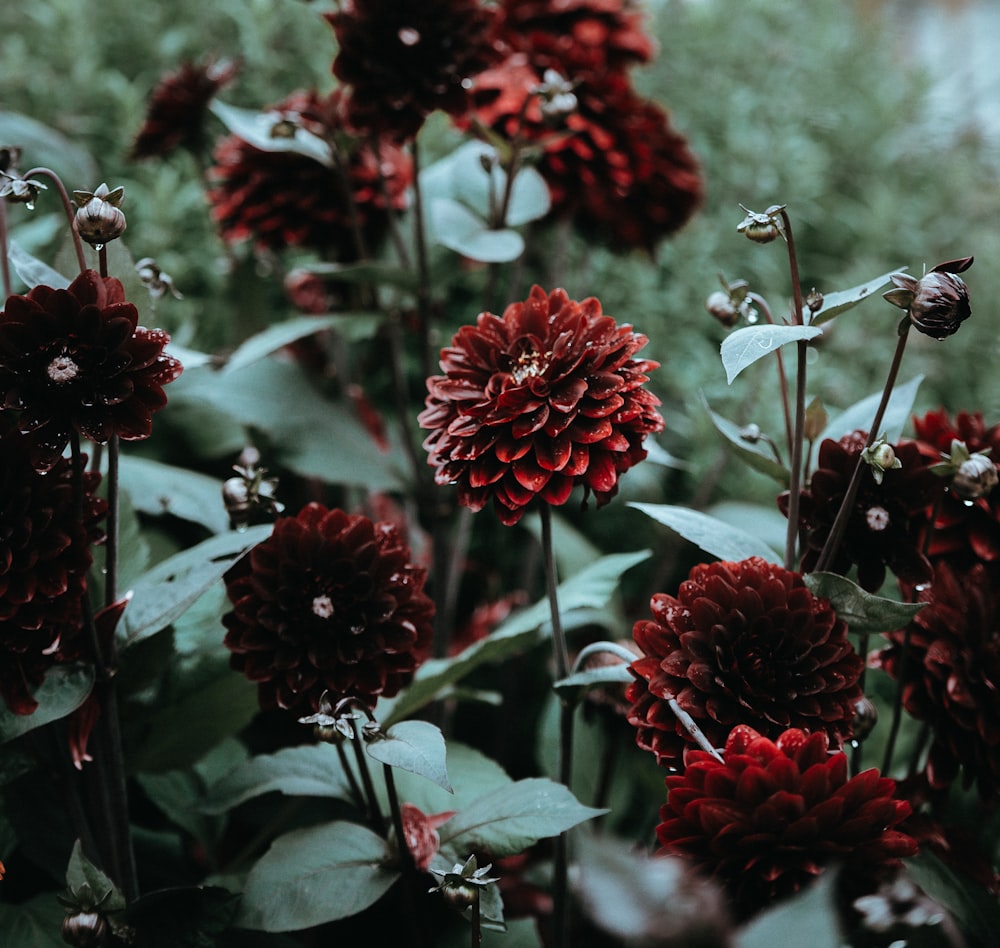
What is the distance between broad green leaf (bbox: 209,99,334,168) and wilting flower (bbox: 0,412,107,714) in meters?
0.30

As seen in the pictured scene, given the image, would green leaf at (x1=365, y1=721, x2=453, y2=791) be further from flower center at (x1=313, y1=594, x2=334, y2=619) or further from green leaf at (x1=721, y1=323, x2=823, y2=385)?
green leaf at (x1=721, y1=323, x2=823, y2=385)

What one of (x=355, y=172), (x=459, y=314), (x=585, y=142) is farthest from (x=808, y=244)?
(x=355, y=172)

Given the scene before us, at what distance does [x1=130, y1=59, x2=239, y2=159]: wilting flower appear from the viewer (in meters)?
0.75

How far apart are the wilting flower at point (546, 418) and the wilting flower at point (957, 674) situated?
0.17 meters

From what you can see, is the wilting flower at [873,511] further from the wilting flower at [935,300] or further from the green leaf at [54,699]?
the green leaf at [54,699]

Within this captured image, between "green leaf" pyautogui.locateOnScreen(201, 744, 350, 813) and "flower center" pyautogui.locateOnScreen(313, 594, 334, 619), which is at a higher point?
"flower center" pyautogui.locateOnScreen(313, 594, 334, 619)

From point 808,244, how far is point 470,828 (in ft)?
3.41

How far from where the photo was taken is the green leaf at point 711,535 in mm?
436

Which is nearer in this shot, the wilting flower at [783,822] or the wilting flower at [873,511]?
the wilting flower at [783,822]

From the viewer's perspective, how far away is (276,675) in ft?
1.41

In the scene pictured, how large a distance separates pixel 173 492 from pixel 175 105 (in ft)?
1.12

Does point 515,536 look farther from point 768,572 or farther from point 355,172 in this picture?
point 768,572

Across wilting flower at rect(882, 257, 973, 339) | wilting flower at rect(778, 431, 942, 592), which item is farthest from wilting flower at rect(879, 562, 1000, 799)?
wilting flower at rect(882, 257, 973, 339)

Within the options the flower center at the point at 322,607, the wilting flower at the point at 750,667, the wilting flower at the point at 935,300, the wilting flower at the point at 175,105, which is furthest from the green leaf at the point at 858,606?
the wilting flower at the point at 175,105
